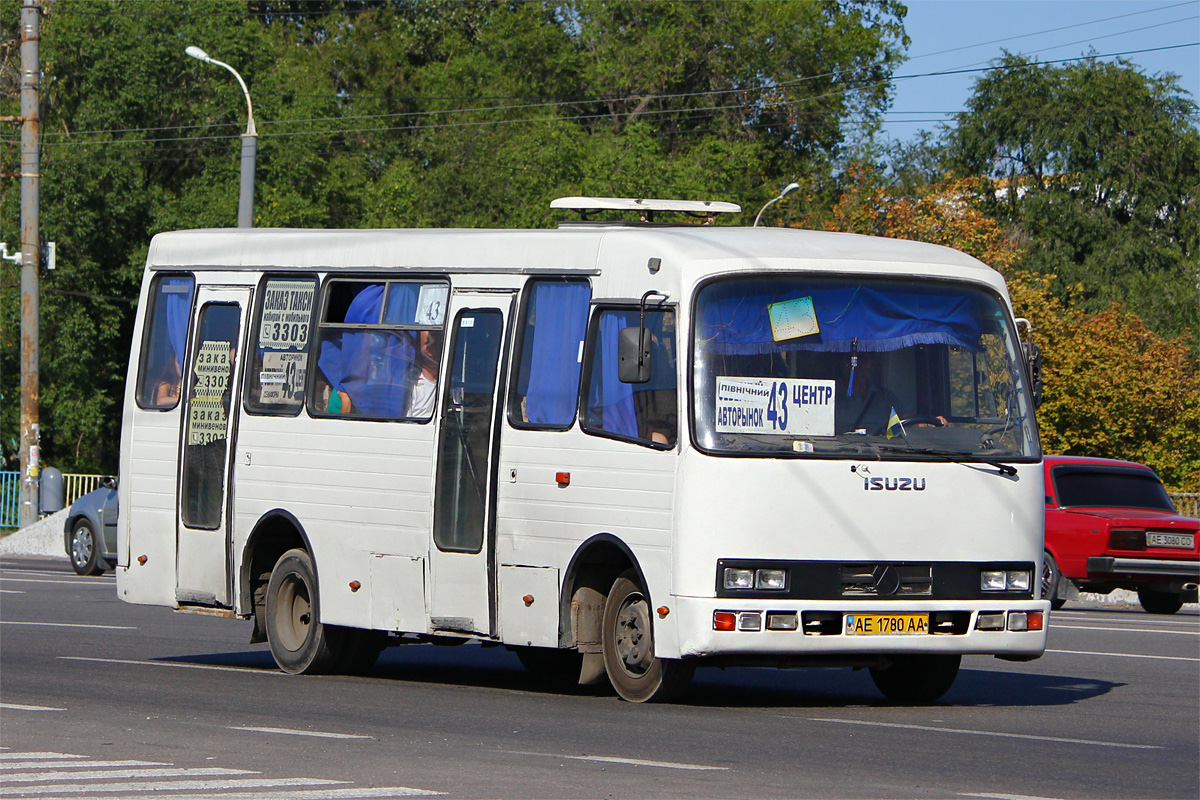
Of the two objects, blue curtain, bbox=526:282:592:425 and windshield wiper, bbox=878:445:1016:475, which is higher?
blue curtain, bbox=526:282:592:425

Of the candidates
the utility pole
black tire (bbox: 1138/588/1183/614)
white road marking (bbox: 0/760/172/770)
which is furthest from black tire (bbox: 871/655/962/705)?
the utility pole

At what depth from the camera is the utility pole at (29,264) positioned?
37656 mm

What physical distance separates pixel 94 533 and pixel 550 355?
57.0 ft

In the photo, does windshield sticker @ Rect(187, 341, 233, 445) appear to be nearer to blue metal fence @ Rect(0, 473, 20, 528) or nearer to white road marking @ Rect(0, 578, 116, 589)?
white road marking @ Rect(0, 578, 116, 589)

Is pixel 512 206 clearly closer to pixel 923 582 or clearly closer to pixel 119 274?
pixel 119 274

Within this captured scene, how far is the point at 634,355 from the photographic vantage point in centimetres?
1144

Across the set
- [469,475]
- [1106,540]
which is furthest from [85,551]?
[469,475]

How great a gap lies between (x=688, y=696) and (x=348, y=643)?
286 cm

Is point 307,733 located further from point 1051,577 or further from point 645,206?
point 1051,577

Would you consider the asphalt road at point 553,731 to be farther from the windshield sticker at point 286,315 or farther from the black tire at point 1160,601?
the black tire at point 1160,601

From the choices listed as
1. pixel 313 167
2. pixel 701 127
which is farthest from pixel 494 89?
pixel 313 167

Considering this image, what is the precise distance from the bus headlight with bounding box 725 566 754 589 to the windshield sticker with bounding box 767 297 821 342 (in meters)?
1.37

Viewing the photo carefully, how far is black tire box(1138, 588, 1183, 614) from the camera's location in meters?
23.8

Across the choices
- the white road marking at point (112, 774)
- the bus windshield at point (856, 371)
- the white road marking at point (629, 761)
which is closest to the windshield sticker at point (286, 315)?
the bus windshield at point (856, 371)
